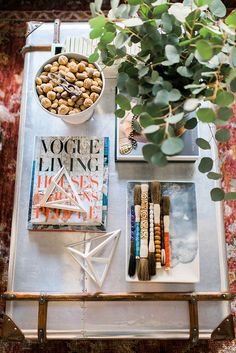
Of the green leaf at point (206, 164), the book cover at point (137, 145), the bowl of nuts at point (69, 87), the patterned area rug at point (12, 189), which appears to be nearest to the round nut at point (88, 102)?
the bowl of nuts at point (69, 87)

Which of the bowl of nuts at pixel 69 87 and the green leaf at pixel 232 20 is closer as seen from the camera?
the green leaf at pixel 232 20

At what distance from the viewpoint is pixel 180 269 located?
1.07 meters

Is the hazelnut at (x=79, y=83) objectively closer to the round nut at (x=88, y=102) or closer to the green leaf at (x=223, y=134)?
the round nut at (x=88, y=102)

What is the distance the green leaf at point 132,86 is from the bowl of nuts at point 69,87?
0.72 ft

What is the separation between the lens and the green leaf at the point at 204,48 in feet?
2.40

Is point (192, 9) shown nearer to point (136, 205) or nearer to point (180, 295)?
point (136, 205)

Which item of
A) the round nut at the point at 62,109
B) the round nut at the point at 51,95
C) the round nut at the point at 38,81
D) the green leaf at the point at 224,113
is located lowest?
the green leaf at the point at 224,113

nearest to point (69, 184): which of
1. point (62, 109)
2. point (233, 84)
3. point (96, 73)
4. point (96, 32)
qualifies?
point (62, 109)

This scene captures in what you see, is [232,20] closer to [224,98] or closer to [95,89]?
[224,98]

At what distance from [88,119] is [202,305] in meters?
0.59

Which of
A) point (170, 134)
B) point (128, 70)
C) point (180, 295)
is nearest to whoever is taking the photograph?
point (170, 134)

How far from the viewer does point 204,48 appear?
2.40 ft

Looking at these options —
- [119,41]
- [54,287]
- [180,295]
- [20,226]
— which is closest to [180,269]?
[180,295]

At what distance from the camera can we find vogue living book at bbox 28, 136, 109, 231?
1.11 metres
